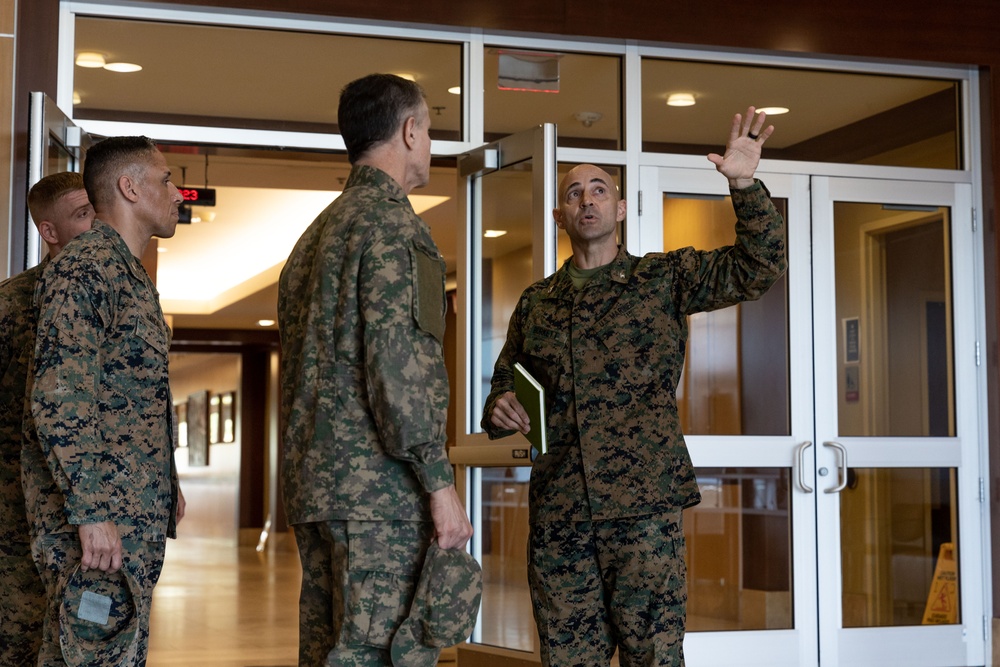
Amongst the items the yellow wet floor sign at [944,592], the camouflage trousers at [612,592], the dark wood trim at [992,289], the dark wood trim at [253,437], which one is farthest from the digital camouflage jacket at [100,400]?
the dark wood trim at [253,437]

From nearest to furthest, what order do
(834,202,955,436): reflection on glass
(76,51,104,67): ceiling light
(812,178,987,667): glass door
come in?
(76,51,104,67): ceiling light < (812,178,987,667): glass door < (834,202,955,436): reflection on glass

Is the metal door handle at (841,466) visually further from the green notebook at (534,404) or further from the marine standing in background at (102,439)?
the marine standing in background at (102,439)

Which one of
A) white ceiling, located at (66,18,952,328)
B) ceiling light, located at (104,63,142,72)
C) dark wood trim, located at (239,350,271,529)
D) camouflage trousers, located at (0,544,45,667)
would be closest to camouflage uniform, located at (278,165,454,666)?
camouflage trousers, located at (0,544,45,667)

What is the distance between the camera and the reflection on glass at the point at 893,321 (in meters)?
5.46

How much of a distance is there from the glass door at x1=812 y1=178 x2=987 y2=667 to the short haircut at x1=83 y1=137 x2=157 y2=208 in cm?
344

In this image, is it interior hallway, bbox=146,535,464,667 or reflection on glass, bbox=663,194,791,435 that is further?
interior hallway, bbox=146,535,464,667

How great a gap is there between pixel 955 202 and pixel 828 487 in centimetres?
149

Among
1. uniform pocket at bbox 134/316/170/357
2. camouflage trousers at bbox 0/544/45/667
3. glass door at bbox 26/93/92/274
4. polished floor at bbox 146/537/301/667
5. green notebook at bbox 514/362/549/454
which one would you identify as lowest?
polished floor at bbox 146/537/301/667

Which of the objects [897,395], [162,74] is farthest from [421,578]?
[897,395]

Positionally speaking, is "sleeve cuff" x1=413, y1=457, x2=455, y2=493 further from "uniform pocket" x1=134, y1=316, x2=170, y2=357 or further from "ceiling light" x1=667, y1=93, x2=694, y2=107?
"ceiling light" x1=667, y1=93, x2=694, y2=107

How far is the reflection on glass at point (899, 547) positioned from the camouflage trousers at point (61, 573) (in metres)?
3.57

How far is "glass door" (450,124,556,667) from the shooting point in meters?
4.89

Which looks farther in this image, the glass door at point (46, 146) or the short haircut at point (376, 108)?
the glass door at point (46, 146)

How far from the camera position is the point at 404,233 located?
2.28 metres
